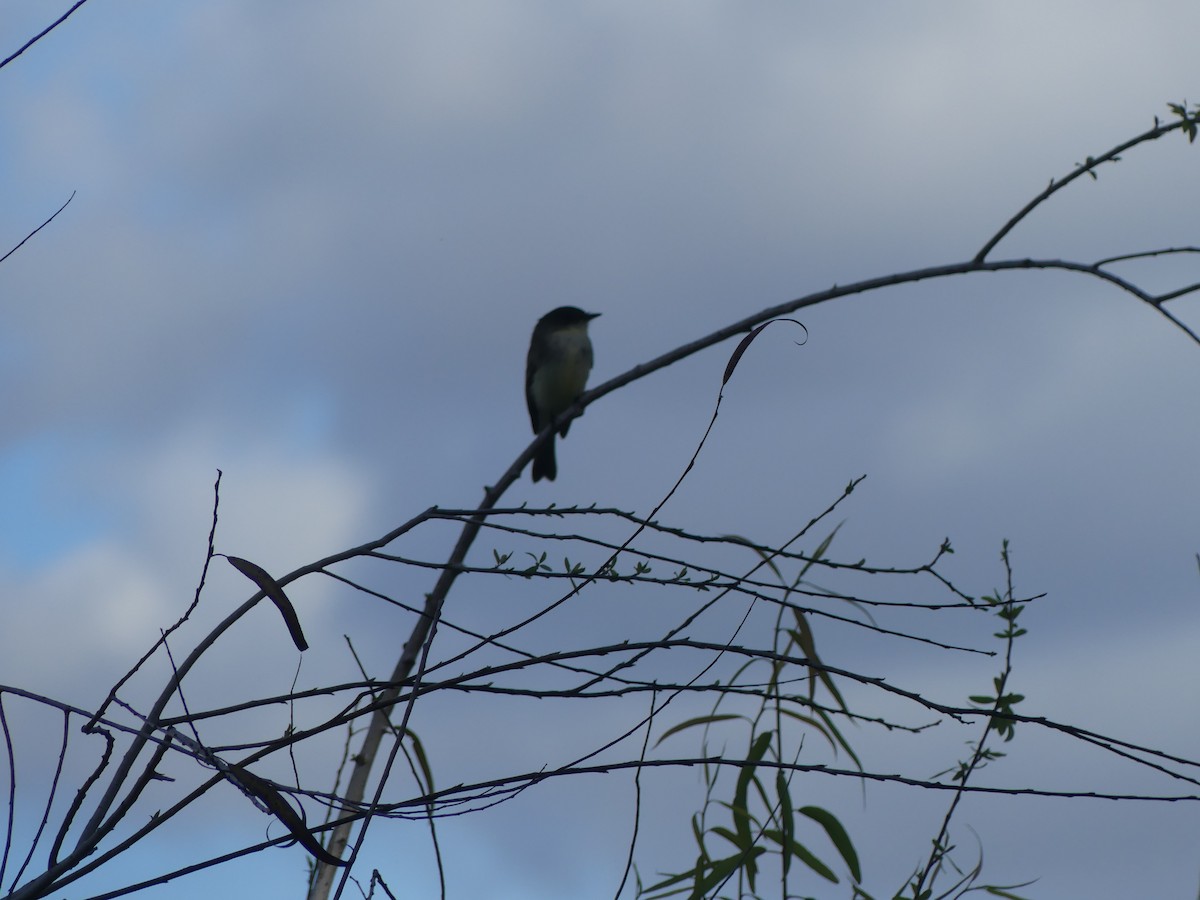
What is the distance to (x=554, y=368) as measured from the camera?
9977 millimetres

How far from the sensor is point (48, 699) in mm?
2449

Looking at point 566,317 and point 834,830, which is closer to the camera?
point 834,830

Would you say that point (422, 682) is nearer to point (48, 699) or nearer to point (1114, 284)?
point (48, 699)

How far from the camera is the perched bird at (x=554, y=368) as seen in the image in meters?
9.97

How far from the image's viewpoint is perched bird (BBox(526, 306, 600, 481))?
9.97 meters

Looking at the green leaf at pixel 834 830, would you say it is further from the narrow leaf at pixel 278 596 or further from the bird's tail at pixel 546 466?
the bird's tail at pixel 546 466

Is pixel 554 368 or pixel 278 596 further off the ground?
pixel 554 368

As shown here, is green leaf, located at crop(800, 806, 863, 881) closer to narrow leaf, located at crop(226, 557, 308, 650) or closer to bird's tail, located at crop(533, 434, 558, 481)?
narrow leaf, located at crop(226, 557, 308, 650)

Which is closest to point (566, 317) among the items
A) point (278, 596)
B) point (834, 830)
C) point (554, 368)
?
point (554, 368)

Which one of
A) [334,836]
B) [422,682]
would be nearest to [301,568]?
[422,682]

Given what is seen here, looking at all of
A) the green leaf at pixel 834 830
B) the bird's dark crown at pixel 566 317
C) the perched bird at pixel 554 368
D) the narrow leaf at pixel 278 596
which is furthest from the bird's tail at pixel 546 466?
the narrow leaf at pixel 278 596

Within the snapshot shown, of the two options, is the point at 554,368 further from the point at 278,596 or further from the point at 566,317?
the point at 278,596

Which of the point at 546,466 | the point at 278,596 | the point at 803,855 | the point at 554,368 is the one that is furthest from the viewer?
the point at 546,466

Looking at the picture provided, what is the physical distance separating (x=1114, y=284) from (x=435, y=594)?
6.05 ft
